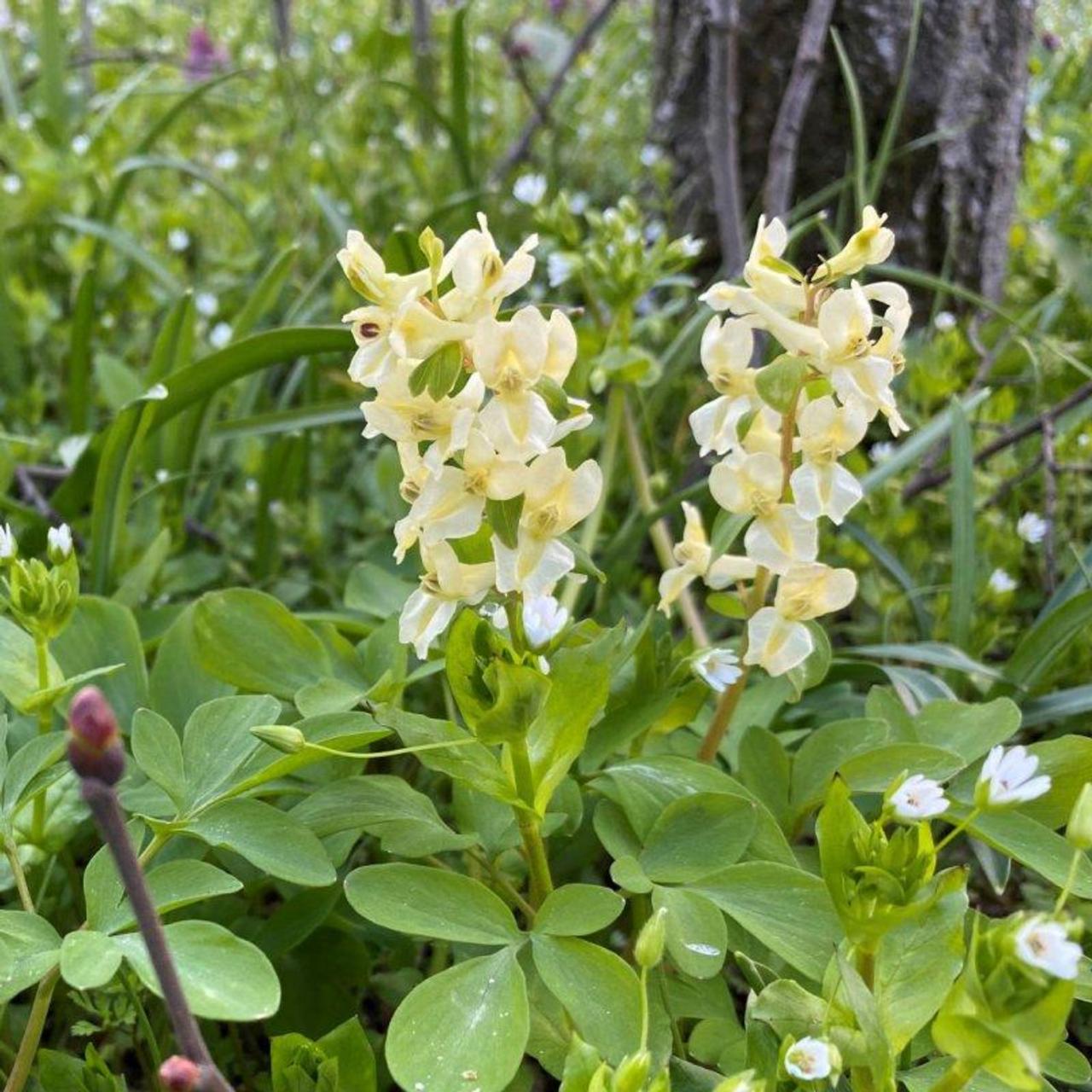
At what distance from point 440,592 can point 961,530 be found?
0.73 metres

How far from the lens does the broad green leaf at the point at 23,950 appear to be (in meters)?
0.65

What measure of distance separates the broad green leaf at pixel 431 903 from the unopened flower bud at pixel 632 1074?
14 cm

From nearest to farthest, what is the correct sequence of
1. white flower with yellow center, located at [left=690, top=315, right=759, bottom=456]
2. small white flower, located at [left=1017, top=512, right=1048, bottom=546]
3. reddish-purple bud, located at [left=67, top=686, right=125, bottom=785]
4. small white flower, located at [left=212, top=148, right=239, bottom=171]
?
reddish-purple bud, located at [left=67, top=686, right=125, bottom=785]
white flower with yellow center, located at [left=690, top=315, right=759, bottom=456]
small white flower, located at [left=1017, top=512, right=1048, bottom=546]
small white flower, located at [left=212, top=148, right=239, bottom=171]

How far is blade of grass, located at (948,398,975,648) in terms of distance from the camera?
1.22m

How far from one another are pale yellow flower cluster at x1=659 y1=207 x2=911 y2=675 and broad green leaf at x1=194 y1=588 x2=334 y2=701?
11.6 inches

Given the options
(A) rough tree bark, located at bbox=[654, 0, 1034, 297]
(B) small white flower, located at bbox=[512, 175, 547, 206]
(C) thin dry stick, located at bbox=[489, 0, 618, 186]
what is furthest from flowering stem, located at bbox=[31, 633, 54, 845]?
(C) thin dry stick, located at bbox=[489, 0, 618, 186]

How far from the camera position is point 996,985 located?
0.54 m

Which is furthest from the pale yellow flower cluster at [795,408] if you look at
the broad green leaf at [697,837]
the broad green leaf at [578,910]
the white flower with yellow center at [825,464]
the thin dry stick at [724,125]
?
the thin dry stick at [724,125]

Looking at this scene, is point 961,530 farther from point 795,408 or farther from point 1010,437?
point 795,408

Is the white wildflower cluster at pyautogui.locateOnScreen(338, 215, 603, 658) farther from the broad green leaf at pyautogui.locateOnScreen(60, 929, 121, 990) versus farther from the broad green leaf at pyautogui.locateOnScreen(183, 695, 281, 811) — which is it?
the broad green leaf at pyautogui.locateOnScreen(60, 929, 121, 990)

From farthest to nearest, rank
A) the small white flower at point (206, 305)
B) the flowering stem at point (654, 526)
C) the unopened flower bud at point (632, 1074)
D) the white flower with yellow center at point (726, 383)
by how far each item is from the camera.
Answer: the small white flower at point (206, 305) < the flowering stem at point (654, 526) < the white flower with yellow center at point (726, 383) < the unopened flower bud at point (632, 1074)

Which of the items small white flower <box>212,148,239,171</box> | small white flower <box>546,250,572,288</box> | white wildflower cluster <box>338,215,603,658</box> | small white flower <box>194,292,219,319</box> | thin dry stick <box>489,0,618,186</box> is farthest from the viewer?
small white flower <box>212,148,239,171</box>

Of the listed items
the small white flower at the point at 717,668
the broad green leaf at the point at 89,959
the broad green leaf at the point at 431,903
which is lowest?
the broad green leaf at the point at 431,903

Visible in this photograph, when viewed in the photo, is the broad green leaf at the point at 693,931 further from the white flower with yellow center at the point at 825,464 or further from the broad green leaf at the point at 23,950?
the broad green leaf at the point at 23,950
